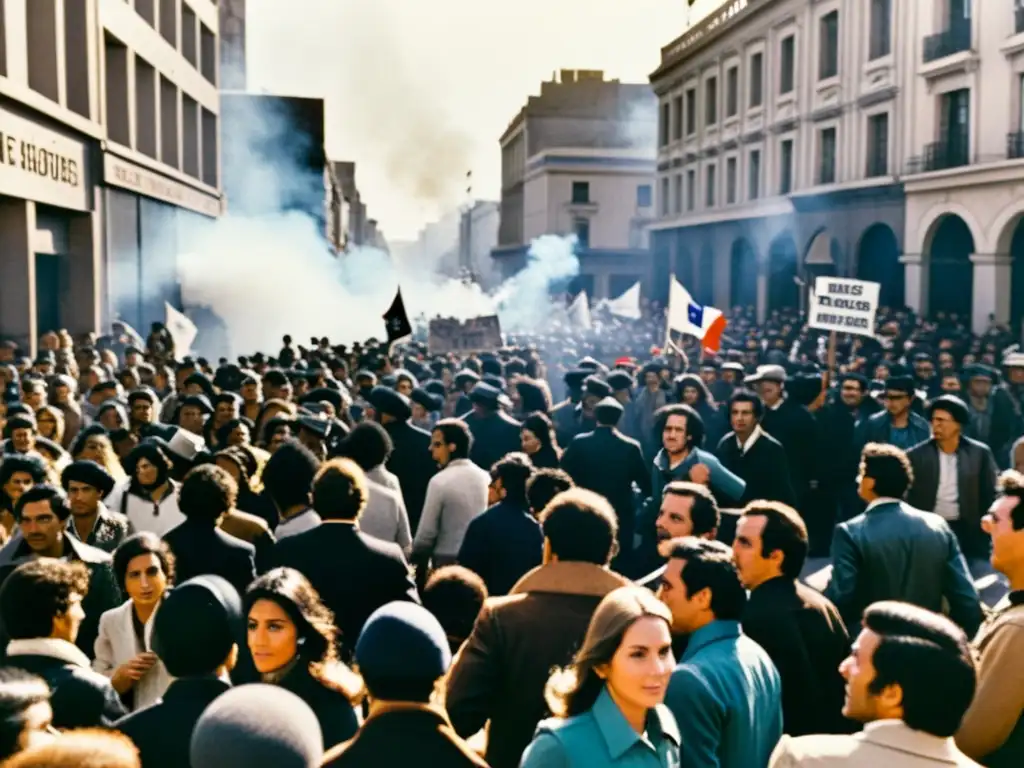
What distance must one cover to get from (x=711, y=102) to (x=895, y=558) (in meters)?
44.2

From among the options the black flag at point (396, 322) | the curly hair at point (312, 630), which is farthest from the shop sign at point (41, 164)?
the curly hair at point (312, 630)

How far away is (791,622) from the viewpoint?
443 centimetres

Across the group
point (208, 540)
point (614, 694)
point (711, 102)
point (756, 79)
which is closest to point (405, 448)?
point (208, 540)

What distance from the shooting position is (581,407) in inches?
453

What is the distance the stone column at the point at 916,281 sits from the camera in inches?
1234

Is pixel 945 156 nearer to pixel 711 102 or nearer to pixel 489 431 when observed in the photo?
pixel 711 102

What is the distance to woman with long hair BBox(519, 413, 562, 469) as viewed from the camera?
8.78 metres

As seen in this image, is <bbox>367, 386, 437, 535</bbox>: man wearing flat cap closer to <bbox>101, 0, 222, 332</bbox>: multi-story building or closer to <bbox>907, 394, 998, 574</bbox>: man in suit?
<bbox>907, 394, 998, 574</bbox>: man in suit

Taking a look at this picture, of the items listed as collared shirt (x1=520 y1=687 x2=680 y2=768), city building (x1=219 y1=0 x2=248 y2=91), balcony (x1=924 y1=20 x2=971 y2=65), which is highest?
city building (x1=219 y1=0 x2=248 y2=91)

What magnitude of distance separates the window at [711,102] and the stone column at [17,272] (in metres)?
31.7

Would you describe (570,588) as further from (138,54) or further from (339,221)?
(339,221)

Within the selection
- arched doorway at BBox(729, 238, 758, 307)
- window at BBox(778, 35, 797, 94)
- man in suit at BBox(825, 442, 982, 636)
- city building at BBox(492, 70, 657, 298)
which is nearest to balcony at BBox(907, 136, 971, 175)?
window at BBox(778, 35, 797, 94)

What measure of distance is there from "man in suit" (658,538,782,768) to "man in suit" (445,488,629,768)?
1.15 feet

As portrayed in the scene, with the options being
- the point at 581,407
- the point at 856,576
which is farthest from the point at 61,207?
the point at 856,576
